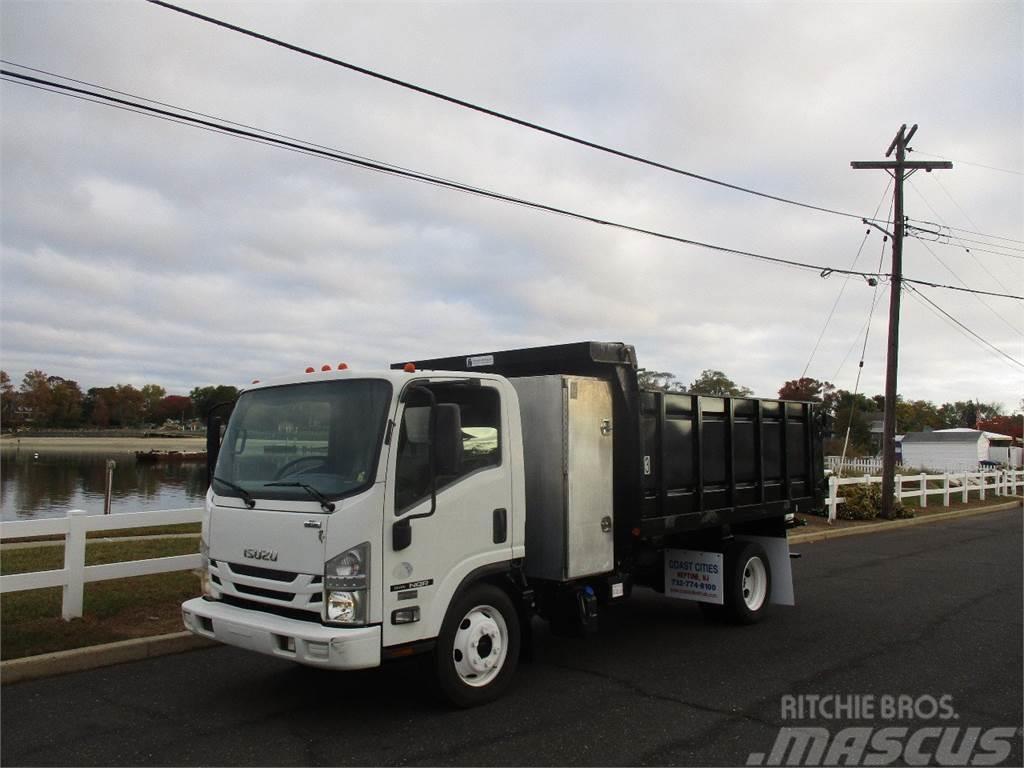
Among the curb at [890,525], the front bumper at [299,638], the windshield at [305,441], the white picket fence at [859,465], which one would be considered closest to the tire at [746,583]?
the front bumper at [299,638]

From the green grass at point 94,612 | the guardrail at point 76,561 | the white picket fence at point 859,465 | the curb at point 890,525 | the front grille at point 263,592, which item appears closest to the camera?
the front grille at point 263,592

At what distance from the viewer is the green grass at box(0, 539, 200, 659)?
677cm

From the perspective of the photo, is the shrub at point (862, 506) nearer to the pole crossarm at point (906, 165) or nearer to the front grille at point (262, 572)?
the pole crossarm at point (906, 165)

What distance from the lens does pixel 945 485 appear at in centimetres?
2597

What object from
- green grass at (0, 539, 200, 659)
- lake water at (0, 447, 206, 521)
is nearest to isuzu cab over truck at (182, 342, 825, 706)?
green grass at (0, 539, 200, 659)

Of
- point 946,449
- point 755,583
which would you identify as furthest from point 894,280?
point 946,449

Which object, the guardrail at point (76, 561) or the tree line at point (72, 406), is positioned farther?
the tree line at point (72, 406)

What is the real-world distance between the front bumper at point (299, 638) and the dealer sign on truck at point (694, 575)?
416cm

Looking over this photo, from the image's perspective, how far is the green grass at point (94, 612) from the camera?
6770 millimetres

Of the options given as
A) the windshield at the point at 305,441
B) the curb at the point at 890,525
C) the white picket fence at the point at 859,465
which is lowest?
the curb at the point at 890,525

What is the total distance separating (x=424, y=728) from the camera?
524 cm

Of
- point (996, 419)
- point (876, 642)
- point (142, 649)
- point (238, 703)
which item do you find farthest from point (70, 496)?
point (996, 419)

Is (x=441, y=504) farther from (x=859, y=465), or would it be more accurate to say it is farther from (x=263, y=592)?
(x=859, y=465)

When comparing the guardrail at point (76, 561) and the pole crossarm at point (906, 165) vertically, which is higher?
the pole crossarm at point (906, 165)
